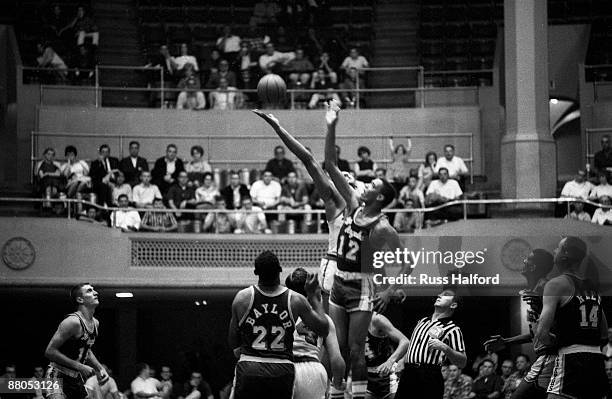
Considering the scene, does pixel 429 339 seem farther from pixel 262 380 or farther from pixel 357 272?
pixel 262 380

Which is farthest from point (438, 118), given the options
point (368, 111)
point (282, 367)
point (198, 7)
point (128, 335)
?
point (282, 367)

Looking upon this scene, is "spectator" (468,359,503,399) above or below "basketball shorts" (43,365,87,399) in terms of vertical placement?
below

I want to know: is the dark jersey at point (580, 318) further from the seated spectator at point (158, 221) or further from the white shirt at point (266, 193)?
the seated spectator at point (158, 221)

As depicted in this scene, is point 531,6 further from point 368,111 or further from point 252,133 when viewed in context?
point 252,133

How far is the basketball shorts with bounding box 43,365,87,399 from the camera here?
12008 mm

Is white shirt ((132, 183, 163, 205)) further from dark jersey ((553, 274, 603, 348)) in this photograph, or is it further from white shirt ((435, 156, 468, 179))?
dark jersey ((553, 274, 603, 348))

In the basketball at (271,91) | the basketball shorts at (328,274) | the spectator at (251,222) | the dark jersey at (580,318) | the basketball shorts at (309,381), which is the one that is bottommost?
the basketball shorts at (309,381)

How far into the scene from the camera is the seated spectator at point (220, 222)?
20.9m

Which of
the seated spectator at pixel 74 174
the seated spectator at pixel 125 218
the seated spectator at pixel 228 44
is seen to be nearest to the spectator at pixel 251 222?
the seated spectator at pixel 125 218

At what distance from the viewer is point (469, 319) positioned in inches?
991

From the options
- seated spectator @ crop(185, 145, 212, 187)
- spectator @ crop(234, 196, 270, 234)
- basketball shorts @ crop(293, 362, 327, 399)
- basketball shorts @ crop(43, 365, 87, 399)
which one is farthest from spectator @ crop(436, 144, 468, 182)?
basketball shorts @ crop(43, 365, 87, 399)

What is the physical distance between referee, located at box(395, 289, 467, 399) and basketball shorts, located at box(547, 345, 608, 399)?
1883 millimetres

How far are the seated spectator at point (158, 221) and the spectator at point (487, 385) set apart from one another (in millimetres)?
6035

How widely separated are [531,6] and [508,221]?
431cm
